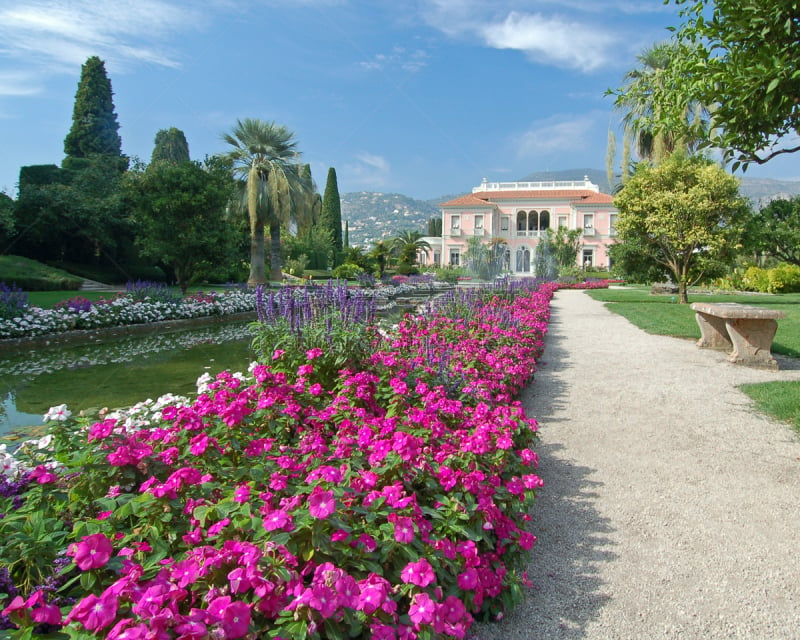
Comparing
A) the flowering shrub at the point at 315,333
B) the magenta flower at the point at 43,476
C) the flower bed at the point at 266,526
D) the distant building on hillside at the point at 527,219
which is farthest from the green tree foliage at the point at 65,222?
the distant building on hillside at the point at 527,219

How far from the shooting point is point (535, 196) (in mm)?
51844

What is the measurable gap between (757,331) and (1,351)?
33.6 feet

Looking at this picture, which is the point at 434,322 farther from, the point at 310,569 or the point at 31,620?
the point at 31,620

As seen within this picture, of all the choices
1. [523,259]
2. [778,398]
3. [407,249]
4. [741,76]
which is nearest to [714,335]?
[778,398]

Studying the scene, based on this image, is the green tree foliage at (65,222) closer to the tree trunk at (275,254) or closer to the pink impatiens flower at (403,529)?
the tree trunk at (275,254)

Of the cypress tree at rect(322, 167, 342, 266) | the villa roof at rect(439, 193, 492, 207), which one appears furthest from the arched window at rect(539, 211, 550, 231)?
the cypress tree at rect(322, 167, 342, 266)

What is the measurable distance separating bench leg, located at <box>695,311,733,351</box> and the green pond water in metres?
6.71

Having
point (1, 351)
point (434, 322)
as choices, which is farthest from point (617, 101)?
point (1, 351)

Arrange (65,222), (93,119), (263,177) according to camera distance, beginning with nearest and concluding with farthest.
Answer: (65,222)
(263,177)
(93,119)

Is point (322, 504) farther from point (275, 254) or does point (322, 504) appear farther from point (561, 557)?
point (275, 254)

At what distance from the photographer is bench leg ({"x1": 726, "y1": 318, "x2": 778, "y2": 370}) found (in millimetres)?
6629

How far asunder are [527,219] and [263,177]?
3522cm

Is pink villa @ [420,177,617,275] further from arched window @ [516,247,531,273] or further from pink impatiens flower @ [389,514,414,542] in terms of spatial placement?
pink impatiens flower @ [389,514,414,542]

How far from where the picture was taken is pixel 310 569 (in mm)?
1543
